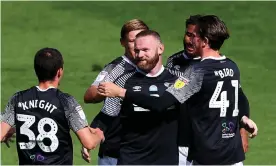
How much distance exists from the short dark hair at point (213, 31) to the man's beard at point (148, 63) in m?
0.50

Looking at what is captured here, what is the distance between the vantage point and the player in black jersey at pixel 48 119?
320 inches

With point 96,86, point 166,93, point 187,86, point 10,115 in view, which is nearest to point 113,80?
point 96,86

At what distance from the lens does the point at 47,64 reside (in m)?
8.12

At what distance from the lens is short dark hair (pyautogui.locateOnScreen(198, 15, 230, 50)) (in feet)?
27.7

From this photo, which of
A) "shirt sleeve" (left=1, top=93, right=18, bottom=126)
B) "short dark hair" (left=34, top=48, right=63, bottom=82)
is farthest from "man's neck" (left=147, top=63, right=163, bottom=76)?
"shirt sleeve" (left=1, top=93, right=18, bottom=126)

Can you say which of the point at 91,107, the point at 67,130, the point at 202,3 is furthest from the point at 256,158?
the point at 202,3

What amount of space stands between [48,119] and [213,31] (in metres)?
1.77

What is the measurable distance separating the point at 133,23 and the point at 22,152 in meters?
2.04

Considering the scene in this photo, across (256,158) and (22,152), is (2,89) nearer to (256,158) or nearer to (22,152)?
(256,158)

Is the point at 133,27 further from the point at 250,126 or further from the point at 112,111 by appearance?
the point at 250,126

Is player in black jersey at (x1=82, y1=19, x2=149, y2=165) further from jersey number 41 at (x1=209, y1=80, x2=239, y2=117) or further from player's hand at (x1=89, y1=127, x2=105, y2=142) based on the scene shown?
jersey number 41 at (x1=209, y1=80, x2=239, y2=117)

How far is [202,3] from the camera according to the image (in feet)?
90.7

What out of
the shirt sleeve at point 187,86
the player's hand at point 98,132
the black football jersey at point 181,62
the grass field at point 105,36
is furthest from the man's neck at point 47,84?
the grass field at point 105,36

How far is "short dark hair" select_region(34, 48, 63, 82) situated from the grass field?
27.9 ft
